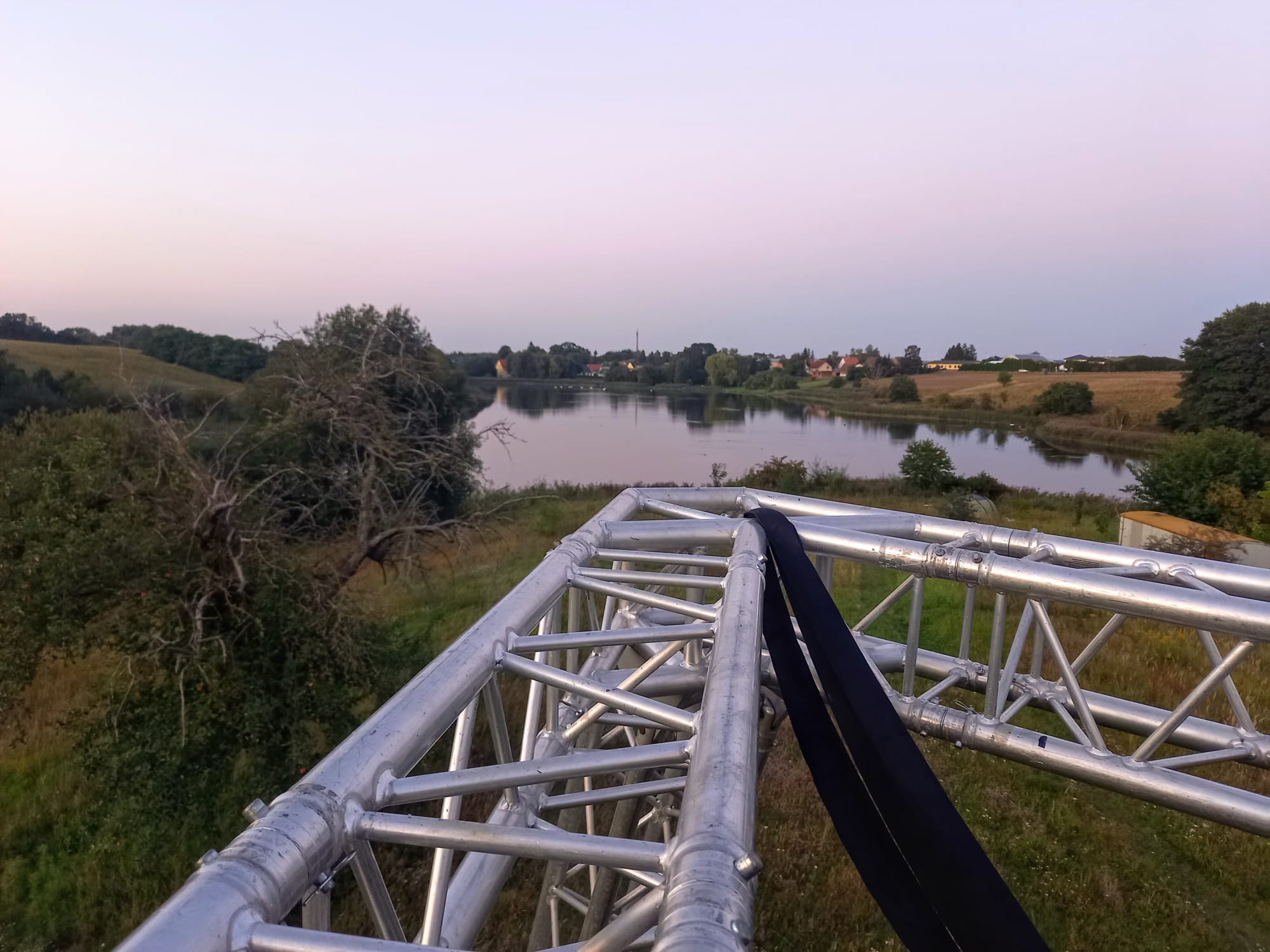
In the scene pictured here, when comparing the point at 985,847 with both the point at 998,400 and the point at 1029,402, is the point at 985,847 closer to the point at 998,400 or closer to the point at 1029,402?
the point at 1029,402

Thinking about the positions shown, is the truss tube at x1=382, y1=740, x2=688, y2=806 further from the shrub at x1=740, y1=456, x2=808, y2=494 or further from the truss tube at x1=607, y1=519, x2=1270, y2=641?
the shrub at x1=740, y1=456, x2=808, y2=494

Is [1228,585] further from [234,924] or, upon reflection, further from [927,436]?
[927,436]

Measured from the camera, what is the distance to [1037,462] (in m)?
39.8

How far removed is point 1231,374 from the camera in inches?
1612

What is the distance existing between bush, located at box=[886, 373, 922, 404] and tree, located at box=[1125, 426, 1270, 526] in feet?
165

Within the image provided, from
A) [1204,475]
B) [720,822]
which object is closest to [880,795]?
[720,822]

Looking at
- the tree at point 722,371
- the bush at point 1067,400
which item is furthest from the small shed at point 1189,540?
the tree at point 722,371

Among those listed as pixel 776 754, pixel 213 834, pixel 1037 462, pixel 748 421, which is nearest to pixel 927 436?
pixel 1037 462

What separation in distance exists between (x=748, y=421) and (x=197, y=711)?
182 ft

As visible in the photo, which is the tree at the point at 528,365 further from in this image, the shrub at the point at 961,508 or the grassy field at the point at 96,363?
the shrub at the point at 961,508

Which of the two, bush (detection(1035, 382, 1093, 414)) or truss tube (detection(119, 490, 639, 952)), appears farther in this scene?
bush (detection(1035, 382, 1093, 414))

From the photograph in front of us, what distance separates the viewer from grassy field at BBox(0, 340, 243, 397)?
32312 mm

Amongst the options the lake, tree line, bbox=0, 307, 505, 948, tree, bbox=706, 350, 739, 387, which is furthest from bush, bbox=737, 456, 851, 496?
tree, bbox=706, 350, 739, 387

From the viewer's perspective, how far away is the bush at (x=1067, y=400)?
55.6 m
